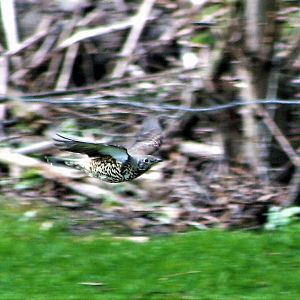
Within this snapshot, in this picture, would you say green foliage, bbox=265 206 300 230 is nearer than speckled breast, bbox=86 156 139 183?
No

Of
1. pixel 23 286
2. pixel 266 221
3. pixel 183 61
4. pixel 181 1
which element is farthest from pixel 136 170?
pixel 181 1

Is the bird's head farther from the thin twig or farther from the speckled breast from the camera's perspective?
the thin twig

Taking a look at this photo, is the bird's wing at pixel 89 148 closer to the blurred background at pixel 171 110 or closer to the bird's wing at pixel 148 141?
the bird's wing at pixel 148 141

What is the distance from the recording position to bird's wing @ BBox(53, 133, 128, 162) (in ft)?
19.8

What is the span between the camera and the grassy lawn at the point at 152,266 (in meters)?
6.38

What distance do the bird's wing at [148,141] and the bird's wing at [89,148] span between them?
499mm

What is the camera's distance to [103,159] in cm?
656

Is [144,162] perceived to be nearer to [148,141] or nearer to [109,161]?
[109,161]

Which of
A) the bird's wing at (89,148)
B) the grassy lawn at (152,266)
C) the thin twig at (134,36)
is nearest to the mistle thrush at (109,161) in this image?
the bird's wing at (89,148)

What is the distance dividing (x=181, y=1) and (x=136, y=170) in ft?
16.4

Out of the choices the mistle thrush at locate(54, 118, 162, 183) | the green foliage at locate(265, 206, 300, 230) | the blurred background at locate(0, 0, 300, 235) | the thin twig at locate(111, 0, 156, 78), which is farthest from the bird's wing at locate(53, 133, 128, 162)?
the thin twig at locate(111, 0, 156, 78)

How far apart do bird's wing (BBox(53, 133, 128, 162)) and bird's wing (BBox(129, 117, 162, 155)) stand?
19.6 inches

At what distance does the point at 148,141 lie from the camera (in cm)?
729

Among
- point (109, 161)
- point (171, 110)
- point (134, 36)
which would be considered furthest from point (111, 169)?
point (134, 36)
